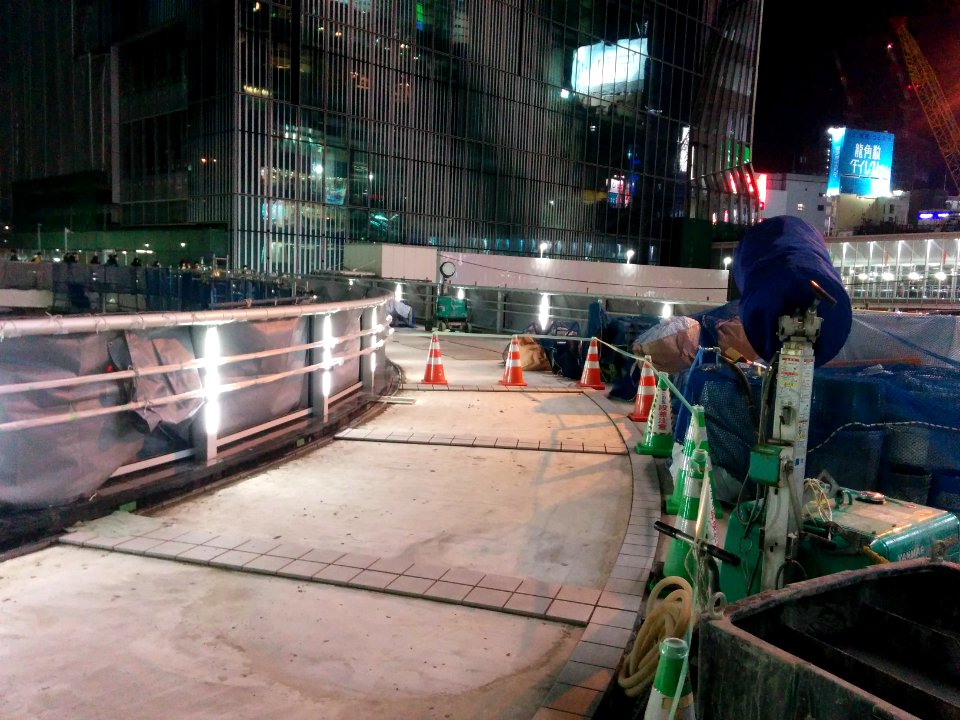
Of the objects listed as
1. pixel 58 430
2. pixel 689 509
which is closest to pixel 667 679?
pixel 689 509

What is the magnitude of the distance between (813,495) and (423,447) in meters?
4.81

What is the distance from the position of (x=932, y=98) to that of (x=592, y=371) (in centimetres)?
9604

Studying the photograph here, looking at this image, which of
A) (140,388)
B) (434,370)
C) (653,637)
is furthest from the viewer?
(434,370)

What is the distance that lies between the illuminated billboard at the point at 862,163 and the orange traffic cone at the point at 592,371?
65.7 metres

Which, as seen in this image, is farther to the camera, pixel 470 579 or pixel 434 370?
pixel 434 370

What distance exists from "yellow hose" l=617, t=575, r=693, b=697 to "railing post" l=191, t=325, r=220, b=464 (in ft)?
14.3

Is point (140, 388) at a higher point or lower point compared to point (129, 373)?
lower

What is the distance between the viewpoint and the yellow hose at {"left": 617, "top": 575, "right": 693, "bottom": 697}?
3.32 m

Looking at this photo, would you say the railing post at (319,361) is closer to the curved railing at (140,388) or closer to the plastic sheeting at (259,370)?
the curved railing at (140,388)

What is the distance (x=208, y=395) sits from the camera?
643cm

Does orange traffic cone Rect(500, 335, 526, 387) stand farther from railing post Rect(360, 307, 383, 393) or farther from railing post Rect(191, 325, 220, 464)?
railing post Rect(191, 325, 220, 464)

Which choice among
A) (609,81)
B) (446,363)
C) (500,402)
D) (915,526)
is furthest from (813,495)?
(609,81)

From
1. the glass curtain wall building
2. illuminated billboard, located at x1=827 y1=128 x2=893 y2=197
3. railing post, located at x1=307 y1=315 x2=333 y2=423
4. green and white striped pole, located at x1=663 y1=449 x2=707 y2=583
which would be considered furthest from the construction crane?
green and white striped pole, located at x1=663 y1=449 x2=707 y2=583

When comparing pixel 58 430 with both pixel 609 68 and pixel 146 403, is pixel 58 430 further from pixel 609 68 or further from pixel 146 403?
pixel 609 68
